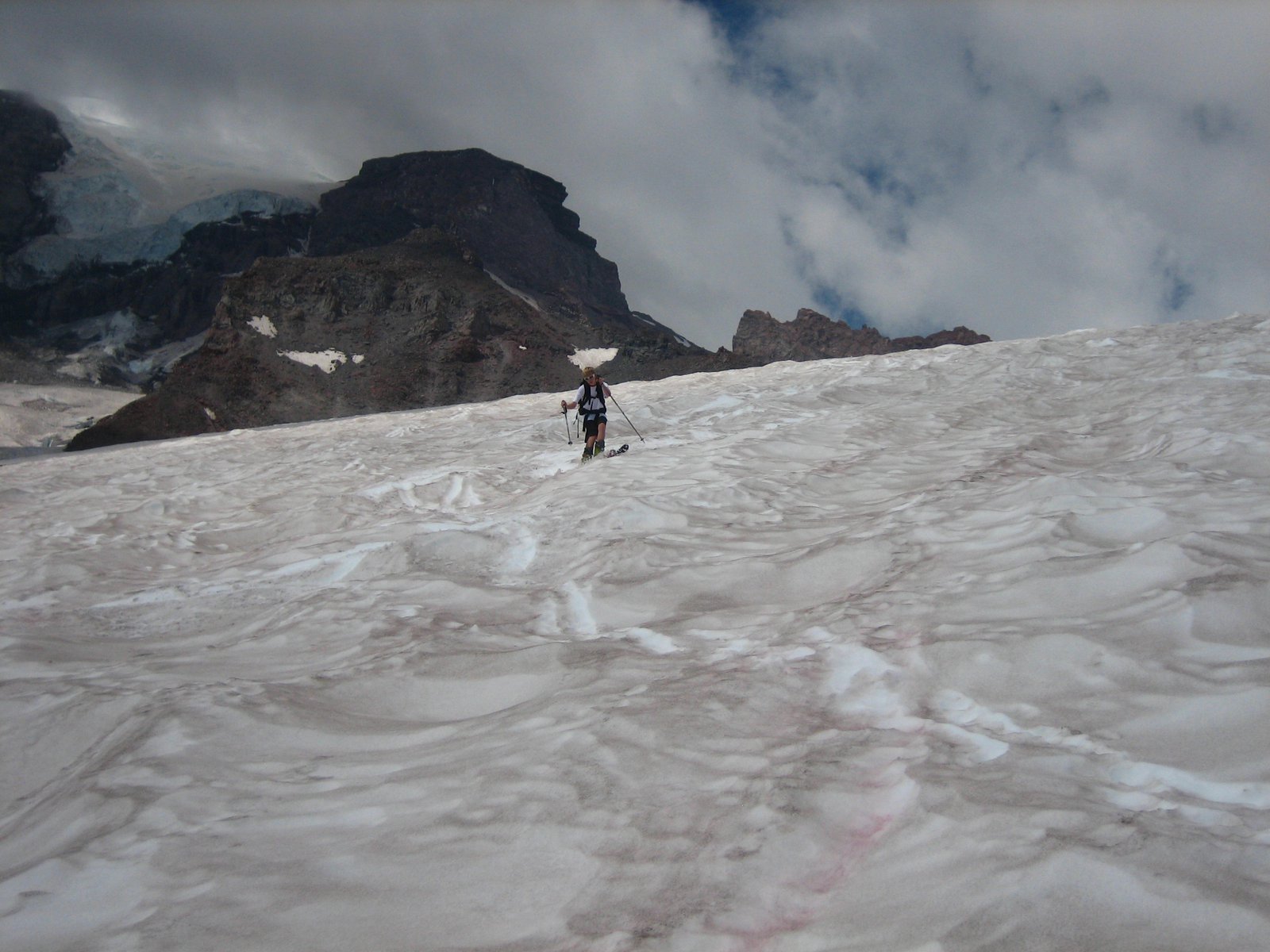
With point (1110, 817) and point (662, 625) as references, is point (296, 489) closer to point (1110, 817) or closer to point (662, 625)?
point (662, 625)

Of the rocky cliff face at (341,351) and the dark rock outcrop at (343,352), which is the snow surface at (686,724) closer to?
the dark rock outcrop at (343,352)

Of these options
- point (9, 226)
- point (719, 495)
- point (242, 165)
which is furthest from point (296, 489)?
point (242, 165)

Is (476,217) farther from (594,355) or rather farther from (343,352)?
(343,352)

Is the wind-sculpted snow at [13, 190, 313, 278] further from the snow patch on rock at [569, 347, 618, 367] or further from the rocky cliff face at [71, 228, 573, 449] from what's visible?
the snow patch on rock at [569, 347, 618, 367]

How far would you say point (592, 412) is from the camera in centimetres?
1084

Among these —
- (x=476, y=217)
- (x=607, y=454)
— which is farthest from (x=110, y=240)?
(x=607, y=454)

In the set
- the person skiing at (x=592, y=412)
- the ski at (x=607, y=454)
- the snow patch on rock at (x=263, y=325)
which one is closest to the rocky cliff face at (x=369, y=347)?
the snow patch on rock at (x=263, y=325)

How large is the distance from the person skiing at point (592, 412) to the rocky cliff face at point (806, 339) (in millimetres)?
62078

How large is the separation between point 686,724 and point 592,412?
8.07 m

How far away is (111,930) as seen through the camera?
2051mm

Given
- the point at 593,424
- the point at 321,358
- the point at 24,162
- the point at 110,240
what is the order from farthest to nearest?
1. the point at 110,240
2. the point at 24,162
3. the point at 321,358
4. the point at 593,424

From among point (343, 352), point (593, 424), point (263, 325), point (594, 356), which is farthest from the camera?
point (594, 356)

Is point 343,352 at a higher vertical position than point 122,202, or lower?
lower

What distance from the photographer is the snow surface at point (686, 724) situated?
1.99m
